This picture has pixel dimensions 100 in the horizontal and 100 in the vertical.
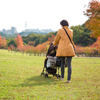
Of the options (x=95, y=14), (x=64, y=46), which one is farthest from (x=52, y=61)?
(x=95, y=14)

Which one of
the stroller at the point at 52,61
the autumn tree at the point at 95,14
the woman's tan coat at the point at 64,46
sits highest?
the autumn tree at the point at 95,14

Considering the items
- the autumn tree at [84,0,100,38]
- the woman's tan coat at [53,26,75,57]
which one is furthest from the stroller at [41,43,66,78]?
the autumn tree at [84,0,100,38]

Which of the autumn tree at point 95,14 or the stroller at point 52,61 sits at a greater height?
the autumn tree at point 95,14

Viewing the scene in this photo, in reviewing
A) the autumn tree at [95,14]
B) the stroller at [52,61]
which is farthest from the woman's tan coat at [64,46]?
the autumn tree at [95,14]

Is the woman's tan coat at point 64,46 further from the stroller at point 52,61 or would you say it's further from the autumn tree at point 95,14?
the autumn tree at point 95,14

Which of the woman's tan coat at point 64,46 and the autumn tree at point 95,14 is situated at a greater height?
the autumn tree at point 95,14

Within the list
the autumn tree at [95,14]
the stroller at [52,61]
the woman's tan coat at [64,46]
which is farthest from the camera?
the autumn tree at [95,14]

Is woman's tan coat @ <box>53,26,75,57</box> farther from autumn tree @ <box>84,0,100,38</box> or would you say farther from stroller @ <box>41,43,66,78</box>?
autumn tree @ <box>84,0,100,38</box>

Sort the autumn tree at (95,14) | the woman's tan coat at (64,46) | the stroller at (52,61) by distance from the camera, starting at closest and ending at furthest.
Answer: the woman's tan coat at (64,46), the stroller at (52,61), the autumn tree at (95,14)

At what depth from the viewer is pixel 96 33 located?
1553 cm

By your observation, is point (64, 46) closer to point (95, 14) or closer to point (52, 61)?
point (52, 61)

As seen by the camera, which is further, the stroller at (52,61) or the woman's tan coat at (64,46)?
the stroller at (52,61)

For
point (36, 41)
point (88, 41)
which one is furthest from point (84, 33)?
point (36, 41)

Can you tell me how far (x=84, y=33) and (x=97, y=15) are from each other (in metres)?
33.2
